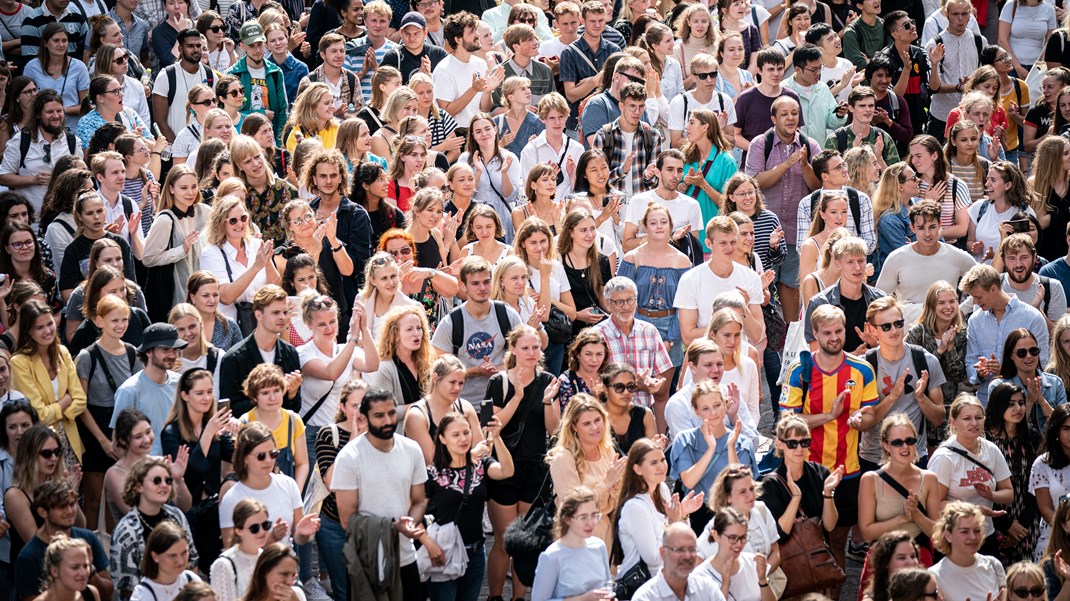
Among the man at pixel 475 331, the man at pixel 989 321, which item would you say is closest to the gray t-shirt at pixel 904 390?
the man at pixel 989 321

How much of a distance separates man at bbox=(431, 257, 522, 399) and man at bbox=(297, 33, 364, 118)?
4.45 meters

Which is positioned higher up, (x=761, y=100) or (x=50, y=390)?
(x=50, y=390)

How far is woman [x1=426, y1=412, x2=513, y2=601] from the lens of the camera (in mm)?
10055

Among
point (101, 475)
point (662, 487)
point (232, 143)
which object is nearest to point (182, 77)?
point (232, 143)

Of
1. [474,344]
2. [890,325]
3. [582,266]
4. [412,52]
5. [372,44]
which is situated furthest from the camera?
[372,44]

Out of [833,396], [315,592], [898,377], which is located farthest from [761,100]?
[315,592]

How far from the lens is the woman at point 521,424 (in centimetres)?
1067

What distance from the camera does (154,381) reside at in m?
10.5

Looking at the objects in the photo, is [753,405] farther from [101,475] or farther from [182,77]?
[182,77]

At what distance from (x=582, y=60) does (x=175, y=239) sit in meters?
5.26

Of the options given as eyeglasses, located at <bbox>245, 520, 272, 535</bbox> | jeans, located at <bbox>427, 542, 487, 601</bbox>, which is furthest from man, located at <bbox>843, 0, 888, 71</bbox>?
eyeglasses, located at <bbox>245, 520, 272, 535</bbox>

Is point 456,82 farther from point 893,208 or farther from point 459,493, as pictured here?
point 459,493

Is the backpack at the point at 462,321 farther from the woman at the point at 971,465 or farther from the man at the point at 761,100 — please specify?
the man at the point at 761,100

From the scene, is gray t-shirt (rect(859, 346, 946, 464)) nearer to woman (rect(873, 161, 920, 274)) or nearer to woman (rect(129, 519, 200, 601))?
woman (rect(873, 161, 920, 274))
